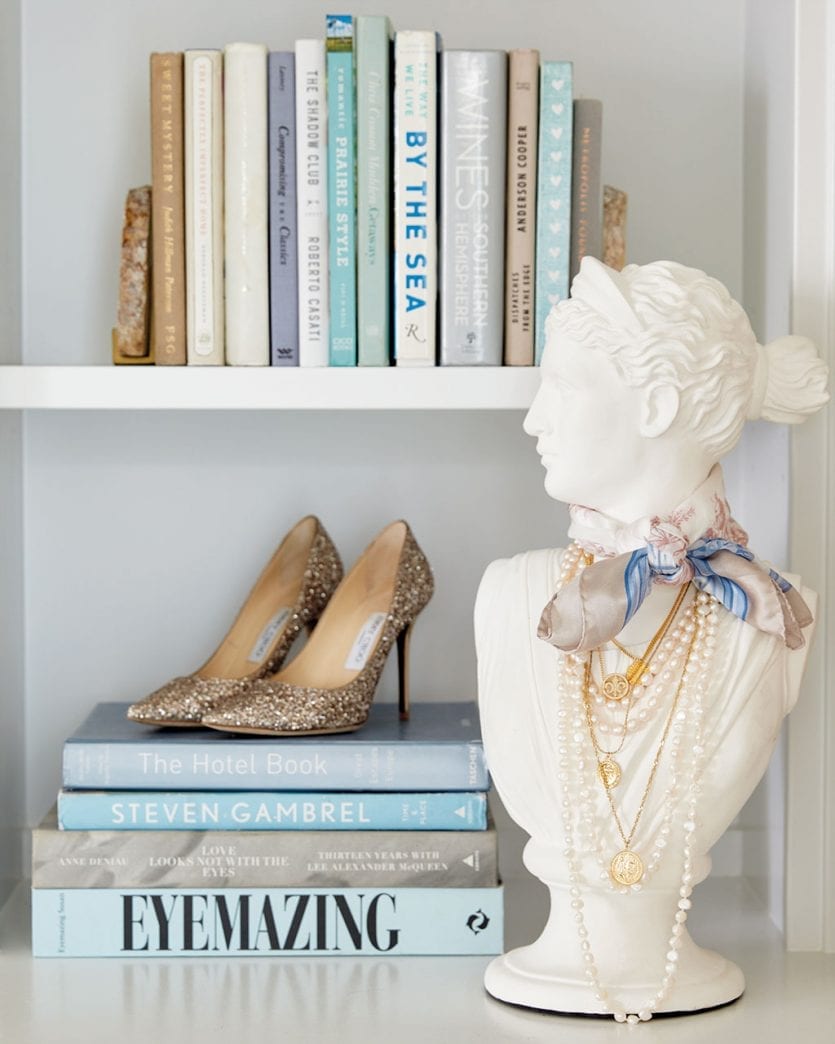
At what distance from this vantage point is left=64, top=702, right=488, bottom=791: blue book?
1.15 m

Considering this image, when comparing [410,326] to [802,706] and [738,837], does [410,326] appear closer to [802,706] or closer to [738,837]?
[802,706]

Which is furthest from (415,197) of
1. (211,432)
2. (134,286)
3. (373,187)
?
(211,432)

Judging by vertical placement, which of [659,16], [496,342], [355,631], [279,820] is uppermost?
[659,16]

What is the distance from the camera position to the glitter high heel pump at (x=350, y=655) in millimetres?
1183

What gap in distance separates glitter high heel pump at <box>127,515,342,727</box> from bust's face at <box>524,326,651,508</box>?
0.37 meters

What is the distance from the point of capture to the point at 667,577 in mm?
981

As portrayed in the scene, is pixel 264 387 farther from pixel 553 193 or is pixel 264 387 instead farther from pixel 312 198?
pixel 553 193

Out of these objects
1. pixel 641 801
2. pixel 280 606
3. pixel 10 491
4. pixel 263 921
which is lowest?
pixel 263 921

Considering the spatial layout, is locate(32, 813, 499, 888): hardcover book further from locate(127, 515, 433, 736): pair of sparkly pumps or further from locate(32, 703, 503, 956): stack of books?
locate(127, 515, 433, 736): pair of sparkly pumps

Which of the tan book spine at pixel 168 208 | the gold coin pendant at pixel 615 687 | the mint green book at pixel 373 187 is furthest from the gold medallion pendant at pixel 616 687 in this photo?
the tan book spine at pixel 168 208

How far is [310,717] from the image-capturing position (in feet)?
3.89

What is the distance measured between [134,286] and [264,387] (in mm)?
144

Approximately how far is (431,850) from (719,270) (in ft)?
2.04

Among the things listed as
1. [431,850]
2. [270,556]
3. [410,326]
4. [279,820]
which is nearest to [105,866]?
[279,820]
